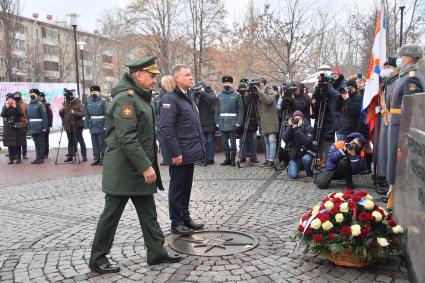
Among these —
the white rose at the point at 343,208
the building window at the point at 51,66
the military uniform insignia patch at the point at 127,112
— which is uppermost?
the building window at the point at 51,66

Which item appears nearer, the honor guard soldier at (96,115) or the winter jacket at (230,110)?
the winter jacket at (230,110)

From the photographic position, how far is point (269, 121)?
33.4 feet

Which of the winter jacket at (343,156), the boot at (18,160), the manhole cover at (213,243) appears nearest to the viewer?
the manhole cover at (213,243)

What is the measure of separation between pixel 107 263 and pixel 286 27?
734 inches

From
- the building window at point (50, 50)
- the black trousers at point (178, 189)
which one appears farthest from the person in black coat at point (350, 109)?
the building window at point (50, 50)

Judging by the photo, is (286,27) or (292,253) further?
(286,27)

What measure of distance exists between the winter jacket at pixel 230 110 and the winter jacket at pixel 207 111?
18.0 inches

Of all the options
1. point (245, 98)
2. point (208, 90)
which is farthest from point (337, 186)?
point (208, 90)

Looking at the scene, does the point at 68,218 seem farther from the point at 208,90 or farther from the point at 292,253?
the point at 208,90

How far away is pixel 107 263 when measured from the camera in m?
4.29

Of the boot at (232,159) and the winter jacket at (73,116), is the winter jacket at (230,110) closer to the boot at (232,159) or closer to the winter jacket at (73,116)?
the boot at (232,159)

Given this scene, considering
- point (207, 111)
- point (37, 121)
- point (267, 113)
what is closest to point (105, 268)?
point (267, 113)

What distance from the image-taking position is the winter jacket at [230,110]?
10406 mm

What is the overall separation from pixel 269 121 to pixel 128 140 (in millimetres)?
6536
